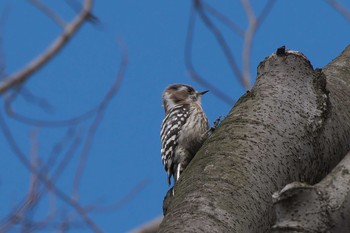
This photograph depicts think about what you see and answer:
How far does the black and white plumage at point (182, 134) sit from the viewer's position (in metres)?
5.80

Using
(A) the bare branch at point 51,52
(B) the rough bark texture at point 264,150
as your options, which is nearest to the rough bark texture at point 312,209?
(B) the rough bark texture at point 264,150

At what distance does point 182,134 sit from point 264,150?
324cm

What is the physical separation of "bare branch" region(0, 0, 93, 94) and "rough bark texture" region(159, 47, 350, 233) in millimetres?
2225

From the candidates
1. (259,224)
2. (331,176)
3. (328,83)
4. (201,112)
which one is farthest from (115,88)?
(331,176)

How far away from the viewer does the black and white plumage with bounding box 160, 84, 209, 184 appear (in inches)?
229

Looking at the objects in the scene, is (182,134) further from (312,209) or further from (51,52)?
(312,209)

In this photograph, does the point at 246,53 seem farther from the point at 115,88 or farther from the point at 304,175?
the point at 304,175

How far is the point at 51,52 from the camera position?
520 centimetres

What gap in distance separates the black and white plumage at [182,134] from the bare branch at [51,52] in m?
1.28

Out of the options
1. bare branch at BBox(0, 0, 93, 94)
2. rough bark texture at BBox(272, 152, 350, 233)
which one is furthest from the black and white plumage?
rough bark texture at BBox(272, 152, 350, 233)

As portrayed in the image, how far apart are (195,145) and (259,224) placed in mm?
3384

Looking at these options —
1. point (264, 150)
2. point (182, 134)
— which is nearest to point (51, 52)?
point (182, 134)

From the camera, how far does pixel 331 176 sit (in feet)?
6.74

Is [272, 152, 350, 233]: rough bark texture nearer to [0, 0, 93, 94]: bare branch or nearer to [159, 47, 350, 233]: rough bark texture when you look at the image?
[159, 47, 350, 233]: rough bark texture
